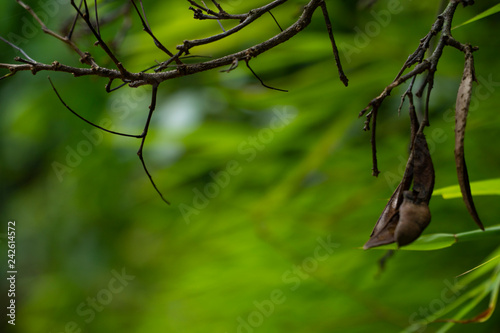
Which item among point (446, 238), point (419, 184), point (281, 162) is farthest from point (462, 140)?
point (281, 162)

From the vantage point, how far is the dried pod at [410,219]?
20cm

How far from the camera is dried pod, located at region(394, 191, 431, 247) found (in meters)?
0.20

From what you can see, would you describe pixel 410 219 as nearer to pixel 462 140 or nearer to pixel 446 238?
pixel 462 140

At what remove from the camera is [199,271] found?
42.7 inches

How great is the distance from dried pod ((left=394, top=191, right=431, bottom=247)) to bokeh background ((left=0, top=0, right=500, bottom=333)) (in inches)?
21.5

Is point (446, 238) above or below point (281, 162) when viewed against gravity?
below

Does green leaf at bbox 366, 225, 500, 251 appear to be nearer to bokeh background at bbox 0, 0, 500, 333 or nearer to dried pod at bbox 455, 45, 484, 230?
dried pod at bbox 455, 45, 484, 230

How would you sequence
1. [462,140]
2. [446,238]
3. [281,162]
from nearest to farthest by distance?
1. [462,140]
2. [446,238]
3. [281,162]

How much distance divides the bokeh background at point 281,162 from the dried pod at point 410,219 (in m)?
0.55

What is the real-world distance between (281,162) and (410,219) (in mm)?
785

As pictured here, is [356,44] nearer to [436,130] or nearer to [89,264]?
[436,130]

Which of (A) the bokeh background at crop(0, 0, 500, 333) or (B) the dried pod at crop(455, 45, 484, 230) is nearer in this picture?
(B) the dried pod at crop(455, 45, 484, 230)

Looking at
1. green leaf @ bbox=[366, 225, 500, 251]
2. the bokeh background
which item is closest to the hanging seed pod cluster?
green leaf @ bbox=[366, 225, 500, 251]

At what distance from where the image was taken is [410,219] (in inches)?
8.3
